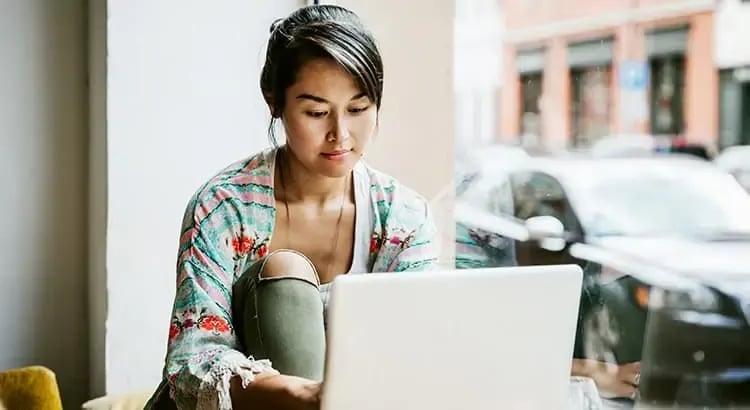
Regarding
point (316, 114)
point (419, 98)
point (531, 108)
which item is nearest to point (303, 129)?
point (316, 114)

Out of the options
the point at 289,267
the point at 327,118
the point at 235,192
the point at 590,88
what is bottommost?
the point at 289,267

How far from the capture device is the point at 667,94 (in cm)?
168

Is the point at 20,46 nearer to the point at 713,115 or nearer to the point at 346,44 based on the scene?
the point at 346,44

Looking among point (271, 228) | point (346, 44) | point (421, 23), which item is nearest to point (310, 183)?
point (271, 228)

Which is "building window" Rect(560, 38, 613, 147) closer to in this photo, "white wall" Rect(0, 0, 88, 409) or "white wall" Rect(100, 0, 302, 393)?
"white wall" Rect(100, 0, 302, 393)

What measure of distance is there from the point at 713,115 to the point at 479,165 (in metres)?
0.45

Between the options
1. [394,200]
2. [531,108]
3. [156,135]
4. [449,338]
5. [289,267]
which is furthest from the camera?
[531,108]

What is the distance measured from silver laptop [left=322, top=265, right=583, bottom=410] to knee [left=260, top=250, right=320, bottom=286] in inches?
6.5

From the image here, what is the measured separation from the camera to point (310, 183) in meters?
1.38

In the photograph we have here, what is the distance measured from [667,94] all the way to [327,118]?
2.24 feet

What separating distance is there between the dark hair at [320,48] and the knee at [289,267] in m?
0.20

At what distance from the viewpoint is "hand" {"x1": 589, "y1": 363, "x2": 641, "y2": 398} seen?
166 centimetres

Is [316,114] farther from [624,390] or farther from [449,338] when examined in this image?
[624,390]

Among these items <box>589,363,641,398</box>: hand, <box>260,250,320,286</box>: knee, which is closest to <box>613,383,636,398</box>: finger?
<box>589,363,641,398</box>: hand
